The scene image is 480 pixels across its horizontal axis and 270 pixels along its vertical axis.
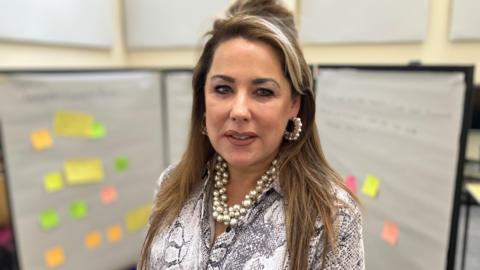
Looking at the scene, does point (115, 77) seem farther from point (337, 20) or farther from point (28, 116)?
point (337, 20)

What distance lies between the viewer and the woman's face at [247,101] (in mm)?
808

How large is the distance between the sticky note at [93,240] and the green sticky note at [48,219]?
0.21 meters

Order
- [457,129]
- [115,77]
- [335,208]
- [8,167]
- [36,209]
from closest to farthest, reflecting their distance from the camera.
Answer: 1. [335,208]
2. [457,129]
3. [8,167]
4. [36,209]
5. [115,77]

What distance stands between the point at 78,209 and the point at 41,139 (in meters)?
0.41

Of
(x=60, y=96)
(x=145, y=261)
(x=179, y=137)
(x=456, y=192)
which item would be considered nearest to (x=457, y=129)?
(x=456, y=192)

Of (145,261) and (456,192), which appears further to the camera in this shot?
(456,192)

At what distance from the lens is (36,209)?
1745 millimetres

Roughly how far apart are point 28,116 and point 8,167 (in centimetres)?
24

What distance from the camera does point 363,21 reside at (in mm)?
2193

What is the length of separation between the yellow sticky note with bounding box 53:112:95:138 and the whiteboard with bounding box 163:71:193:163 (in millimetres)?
467

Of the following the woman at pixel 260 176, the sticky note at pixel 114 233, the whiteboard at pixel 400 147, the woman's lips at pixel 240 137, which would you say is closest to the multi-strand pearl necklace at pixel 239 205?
the woman at pixel 260 176

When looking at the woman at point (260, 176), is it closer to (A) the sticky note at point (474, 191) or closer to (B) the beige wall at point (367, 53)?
(B) the beige wall at point (367, 53)

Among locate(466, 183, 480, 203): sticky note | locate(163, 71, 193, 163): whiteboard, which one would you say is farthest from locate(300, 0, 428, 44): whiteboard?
locate(466, 183, 480, 203): sticky note

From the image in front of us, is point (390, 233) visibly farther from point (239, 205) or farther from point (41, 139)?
point (41, 139)
